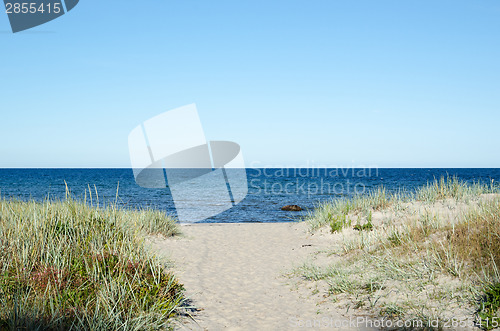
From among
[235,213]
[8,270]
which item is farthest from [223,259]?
[235,213]

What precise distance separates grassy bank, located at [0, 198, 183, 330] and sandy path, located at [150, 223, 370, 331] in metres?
0.69

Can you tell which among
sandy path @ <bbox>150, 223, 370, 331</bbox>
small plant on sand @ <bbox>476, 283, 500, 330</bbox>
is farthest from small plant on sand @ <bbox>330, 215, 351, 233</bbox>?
small plant on sand @ <bbox>476, 283, 500, 330</bbox>

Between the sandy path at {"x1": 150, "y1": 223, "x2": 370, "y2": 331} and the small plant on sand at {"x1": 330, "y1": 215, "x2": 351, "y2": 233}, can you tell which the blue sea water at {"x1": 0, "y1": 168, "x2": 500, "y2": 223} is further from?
the sandy path at {"x1": 150, "y1": 223, "x2": 370, "y2": 331}

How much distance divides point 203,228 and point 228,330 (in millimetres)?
11965

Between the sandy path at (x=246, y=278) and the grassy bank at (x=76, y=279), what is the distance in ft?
2.25

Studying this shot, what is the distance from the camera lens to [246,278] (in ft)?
29.6

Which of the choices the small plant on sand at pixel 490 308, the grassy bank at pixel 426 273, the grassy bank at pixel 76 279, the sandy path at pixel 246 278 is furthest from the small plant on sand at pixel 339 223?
the grassy bank at pixel 76 279

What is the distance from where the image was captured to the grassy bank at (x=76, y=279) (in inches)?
175

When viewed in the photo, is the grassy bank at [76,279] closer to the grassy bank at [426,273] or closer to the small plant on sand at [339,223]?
the grassy bank at [426,273]

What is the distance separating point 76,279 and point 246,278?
465 centimetres

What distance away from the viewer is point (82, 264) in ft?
18.7

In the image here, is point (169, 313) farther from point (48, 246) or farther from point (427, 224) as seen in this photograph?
point (427, 224)

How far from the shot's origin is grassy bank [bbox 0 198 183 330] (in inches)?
175

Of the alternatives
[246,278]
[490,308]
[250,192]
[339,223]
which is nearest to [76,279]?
[246,278]
